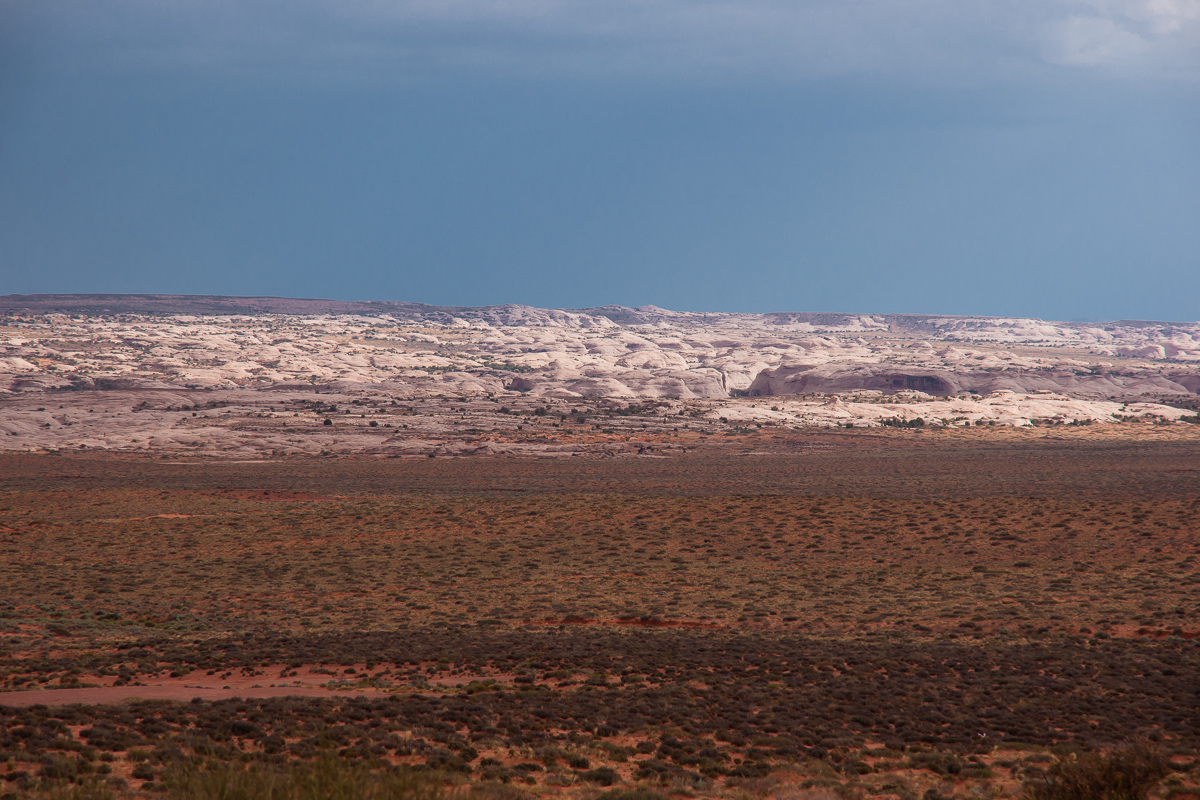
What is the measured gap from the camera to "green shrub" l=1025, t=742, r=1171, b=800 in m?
10.6

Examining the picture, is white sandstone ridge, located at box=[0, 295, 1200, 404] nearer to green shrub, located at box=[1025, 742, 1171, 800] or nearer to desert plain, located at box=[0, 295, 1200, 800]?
desert plain, located at box=[0, 295, 1200, 800]

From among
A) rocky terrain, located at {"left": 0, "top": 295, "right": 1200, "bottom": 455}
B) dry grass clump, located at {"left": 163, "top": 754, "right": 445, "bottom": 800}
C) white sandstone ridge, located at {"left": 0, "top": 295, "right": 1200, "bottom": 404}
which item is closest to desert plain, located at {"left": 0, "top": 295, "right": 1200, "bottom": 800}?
dry grass clump, located at {"left": 163, "top": 754, "right": 445, "bottom": 800}

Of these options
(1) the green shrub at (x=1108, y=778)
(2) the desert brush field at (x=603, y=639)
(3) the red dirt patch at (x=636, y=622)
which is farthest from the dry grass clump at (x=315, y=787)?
(3) the red dirt patch at (x=636, y=622)

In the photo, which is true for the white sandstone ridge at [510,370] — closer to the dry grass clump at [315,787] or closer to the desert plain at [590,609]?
the desert plain at [590,609]

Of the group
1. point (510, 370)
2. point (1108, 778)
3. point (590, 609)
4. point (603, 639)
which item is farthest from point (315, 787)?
point (510, 370)

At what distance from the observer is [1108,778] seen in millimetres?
10719

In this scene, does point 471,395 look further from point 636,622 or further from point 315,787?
point 315,787

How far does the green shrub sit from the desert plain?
0.07 meters

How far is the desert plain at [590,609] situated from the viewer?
46.8 feet

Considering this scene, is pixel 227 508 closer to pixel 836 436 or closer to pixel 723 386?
pixel 836 436

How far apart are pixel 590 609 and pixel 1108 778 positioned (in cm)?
1877

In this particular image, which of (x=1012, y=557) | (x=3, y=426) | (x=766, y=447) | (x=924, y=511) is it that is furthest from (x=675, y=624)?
(x=3, y=426)

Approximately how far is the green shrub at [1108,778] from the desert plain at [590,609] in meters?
0.07

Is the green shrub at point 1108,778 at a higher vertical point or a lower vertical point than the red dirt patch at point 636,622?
higher
